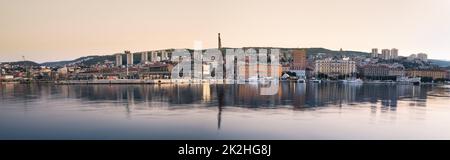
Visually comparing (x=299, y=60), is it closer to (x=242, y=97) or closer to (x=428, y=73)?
(x=428, y=73)

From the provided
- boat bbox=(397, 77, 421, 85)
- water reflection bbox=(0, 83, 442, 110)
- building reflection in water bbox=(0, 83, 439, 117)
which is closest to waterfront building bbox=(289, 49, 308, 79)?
boat bbox=(397, 77, 421, 85)

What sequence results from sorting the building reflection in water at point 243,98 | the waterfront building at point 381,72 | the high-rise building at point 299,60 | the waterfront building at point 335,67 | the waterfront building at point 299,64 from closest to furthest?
the building reflection in water at point 243,98 < the waterfront building at point 381,72 < the waterfront building at point 335,67 < the waterfront building at point 299,64 < the high-rise building at point 299,60

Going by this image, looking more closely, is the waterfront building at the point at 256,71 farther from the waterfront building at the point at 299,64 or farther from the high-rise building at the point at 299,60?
the high-rise building at the point at 299,60

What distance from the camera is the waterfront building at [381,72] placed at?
32.4 m

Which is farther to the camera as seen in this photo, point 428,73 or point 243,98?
point 428,73

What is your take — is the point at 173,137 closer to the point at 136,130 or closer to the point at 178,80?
the point at 136,130

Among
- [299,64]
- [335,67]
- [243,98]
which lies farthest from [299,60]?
[243,98]

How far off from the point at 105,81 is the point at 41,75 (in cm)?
641

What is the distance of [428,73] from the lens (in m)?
33.4

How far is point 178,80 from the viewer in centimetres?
2958

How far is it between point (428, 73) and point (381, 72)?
3707 millimetres

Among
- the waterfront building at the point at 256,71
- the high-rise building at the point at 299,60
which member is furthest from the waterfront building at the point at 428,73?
the waterfront building at the point at 256,71

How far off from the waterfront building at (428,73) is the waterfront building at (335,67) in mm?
4341
